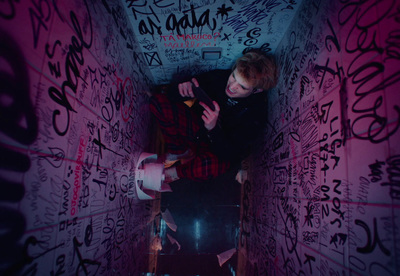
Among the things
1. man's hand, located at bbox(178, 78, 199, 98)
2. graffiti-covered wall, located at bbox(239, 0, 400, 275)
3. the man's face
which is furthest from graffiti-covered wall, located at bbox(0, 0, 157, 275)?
graffiti-covered wall, located at bbox(239, 0, 400, 275)

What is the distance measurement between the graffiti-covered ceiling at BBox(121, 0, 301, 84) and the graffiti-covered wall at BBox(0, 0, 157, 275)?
9.8 inches

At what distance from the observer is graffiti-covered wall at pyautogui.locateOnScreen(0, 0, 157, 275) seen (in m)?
0.58

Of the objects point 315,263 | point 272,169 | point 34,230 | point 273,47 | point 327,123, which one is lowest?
point 315,263

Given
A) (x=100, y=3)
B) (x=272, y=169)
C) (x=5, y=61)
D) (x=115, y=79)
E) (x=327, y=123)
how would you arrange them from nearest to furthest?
(x=5, y=61)
(x=327, y=123)
(x=100, y=3)
(x=115, y=79)
(x=272, y=169)

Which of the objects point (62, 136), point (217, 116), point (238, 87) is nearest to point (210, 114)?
point (217, 116)

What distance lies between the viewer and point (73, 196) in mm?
878

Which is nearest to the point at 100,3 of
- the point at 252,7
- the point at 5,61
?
the point at 5,61

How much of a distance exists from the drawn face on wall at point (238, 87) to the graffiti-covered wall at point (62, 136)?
943 mm

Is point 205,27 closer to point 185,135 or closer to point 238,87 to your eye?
point 238,87

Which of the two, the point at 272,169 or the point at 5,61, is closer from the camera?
the point at 5,61

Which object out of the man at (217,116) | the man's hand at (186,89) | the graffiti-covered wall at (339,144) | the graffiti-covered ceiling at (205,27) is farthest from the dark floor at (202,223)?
the graffiti-covered ceiling at (205,27)

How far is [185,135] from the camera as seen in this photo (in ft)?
7.39

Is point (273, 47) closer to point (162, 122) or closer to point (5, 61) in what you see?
point (162, 122)

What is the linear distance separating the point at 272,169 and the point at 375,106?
1148 millimetres
